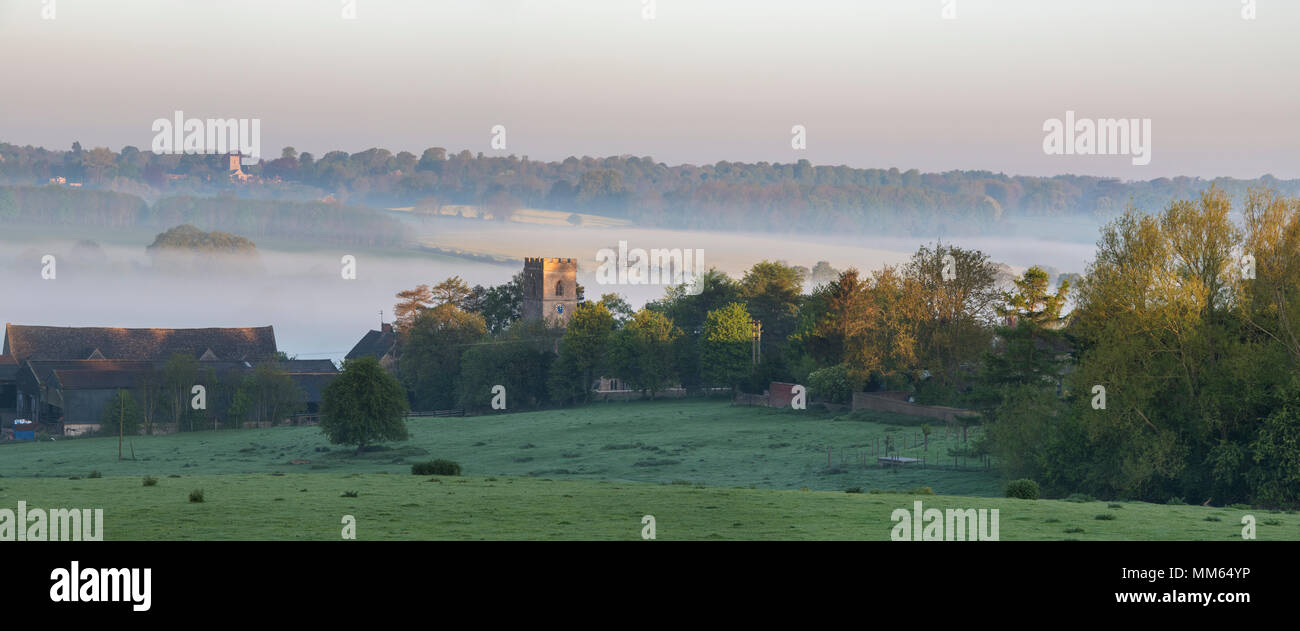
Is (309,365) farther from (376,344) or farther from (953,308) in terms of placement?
(953,308)

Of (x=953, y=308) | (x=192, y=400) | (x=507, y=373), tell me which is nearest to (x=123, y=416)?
(x=192, y=400)

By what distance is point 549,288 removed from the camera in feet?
529

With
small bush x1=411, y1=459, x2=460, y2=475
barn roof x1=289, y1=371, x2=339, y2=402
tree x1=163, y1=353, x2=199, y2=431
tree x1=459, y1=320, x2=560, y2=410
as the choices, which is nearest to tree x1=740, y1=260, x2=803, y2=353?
tree x1=459, y1=320, x2=560, y2=410

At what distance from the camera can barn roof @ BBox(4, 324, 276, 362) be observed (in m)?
136

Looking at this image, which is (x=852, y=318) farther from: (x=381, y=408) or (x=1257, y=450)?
(x=1257, y=450)

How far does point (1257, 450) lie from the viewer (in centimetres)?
5275

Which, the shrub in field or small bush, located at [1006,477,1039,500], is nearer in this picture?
small bush, located at [1006,477,1039,500]

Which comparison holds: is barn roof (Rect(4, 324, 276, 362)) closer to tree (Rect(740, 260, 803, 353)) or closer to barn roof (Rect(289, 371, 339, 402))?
barn roof (Rect(289, 371, 339, 402))

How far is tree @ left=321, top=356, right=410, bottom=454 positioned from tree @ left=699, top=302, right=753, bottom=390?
33708 mm

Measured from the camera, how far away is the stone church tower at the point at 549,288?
160750 mm
